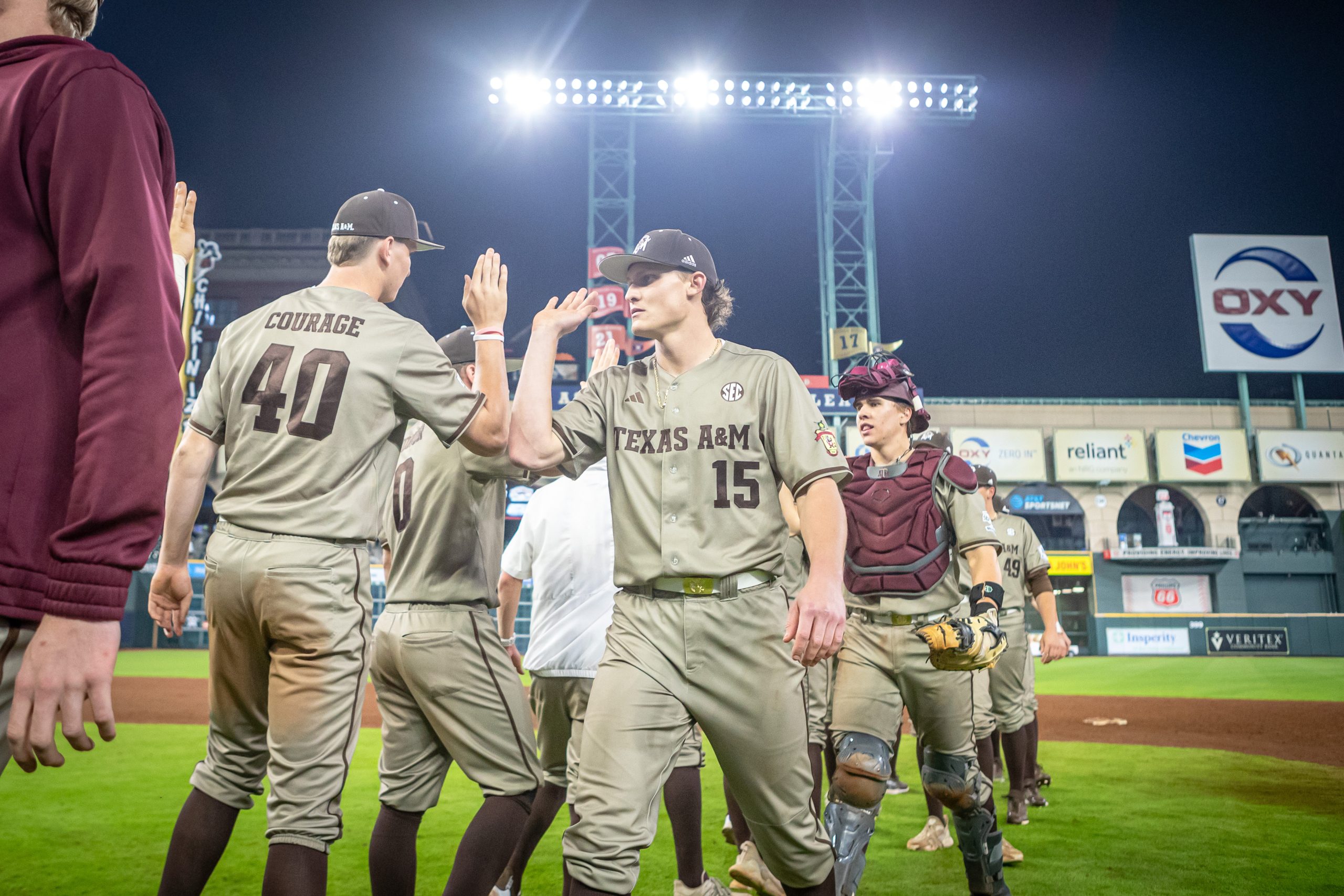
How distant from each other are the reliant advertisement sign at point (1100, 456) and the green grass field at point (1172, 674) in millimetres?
8883

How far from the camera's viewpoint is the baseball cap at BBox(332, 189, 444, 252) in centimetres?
326

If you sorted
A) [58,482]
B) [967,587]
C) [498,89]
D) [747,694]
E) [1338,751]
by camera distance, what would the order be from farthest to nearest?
[498,89] < [1338,751] < [967,587] < [747,694] < [58,482]

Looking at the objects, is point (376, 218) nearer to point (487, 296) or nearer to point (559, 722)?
point (487, 296)

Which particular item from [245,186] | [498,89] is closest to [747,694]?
[498,89]

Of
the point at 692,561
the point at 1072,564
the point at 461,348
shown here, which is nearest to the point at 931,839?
the point at 692,561

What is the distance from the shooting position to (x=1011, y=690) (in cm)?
664

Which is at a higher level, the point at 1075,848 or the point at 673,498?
the point at 673,498

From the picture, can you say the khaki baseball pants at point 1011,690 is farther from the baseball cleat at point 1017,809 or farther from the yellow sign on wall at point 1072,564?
the yellow sign on wall at point 1072,564

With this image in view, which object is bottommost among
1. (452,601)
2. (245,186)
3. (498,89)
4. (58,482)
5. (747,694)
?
(747,694)

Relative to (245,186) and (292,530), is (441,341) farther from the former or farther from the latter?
(245,186)

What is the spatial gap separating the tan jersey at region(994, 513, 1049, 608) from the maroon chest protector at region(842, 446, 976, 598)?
3.29m

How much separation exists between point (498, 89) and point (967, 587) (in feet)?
92.2

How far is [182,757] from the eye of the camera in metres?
8.16

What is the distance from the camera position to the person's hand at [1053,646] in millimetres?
6262
